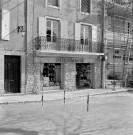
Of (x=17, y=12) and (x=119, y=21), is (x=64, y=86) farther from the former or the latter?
(x=119, y=21)

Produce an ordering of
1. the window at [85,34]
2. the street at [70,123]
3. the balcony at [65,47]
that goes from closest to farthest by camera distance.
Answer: the street at [70,123]
the balcony at [65,47]
the window at [85,34]

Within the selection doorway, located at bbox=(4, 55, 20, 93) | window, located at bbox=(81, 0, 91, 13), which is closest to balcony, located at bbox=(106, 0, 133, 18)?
window, located at bbox=(81, 0, 91, 13)

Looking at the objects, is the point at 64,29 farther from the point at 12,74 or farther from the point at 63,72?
the point at 12,74

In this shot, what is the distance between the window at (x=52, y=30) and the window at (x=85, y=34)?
2.45 metres

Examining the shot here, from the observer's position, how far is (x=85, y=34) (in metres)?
21.3

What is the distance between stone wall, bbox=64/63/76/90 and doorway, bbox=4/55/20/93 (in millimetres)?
3859

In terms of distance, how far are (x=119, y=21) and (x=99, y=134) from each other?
19875 millimetres

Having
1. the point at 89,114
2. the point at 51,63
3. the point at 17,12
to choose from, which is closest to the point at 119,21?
the point at 51,63

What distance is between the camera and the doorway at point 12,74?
56.7ft

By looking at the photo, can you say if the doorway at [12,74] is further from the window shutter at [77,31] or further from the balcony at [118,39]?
the balcony at [118,39]

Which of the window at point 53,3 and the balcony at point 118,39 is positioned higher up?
the window at point 53,3

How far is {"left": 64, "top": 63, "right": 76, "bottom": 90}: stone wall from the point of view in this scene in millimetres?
20062

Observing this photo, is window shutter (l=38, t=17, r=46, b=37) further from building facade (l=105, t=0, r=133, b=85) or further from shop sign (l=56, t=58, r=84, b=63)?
building facade (l=105, t=0, r=133, b=85)

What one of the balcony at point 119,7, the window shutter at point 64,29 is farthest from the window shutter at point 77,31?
the balcony at point 119,7
